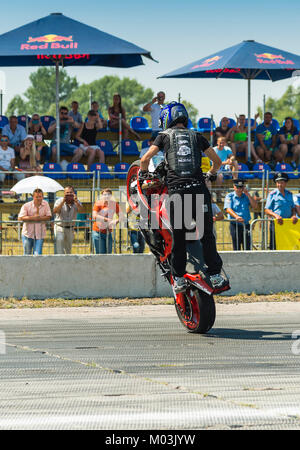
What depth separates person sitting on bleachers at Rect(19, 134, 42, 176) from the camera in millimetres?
17484

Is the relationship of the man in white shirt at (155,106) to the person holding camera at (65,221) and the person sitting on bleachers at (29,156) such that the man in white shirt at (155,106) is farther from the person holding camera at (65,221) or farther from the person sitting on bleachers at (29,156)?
the person holding camera at (65,221)

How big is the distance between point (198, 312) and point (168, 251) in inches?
27.9

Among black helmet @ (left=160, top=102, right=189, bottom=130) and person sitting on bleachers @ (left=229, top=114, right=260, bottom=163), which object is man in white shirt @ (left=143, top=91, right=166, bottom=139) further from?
black helmet @ (left=160, top=102, right=189, bottom=130)

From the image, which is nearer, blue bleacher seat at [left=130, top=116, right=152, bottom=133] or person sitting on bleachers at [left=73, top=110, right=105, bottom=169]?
person sitting on bleachers at [left=73, top=110, right=105, bottom=169]

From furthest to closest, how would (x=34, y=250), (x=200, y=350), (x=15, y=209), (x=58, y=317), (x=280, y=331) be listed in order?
(x=15, y=209)
(x=34, y=250)
(x=58, y=317)
(x=280, y=331)
(x=200, y=350)

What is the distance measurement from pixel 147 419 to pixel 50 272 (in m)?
6.72

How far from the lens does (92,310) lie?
10828mm

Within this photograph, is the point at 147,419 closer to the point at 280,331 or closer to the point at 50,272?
the point at 280,331

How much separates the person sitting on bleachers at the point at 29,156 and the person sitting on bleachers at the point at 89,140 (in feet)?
3.61

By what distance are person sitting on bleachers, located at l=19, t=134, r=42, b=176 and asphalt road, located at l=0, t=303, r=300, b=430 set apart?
757 centimetres

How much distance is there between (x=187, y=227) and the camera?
Answer: 8.16 meters

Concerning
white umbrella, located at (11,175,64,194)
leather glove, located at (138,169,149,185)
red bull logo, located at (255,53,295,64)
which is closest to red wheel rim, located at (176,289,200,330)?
leather glove, located at (138,169,149,185)

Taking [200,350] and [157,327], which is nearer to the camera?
[200,350]

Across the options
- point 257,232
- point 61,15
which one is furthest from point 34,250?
point 61,15
